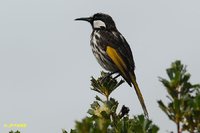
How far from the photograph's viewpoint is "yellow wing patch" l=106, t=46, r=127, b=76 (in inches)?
451

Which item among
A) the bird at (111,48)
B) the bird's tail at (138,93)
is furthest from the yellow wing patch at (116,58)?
the bird's tail at (138,93)

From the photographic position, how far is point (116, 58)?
1181 centimetres

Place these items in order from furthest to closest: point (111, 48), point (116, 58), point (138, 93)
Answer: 1. point (111, 48)
2. point (116, 58)
3. point (138, 93)

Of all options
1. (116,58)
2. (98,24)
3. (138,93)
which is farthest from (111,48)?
(138,93)

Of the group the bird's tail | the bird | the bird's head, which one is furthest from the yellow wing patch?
the bird's head

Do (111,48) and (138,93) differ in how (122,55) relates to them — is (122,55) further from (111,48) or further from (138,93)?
(138,93)

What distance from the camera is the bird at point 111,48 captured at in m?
11.3

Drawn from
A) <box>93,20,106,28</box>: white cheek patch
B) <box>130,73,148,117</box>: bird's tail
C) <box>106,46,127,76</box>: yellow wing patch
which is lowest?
<box>130,73,148,117</box>: bird's tail

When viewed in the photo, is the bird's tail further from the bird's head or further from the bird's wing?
the bird's head

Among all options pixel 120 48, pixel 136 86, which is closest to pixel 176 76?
pixel 136 86

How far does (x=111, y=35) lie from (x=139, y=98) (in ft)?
12.2

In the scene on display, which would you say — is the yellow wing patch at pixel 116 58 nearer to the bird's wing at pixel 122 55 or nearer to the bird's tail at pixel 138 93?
the bird's wing at pixel 122 55

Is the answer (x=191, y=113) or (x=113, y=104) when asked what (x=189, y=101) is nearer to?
(x=191, y=113)

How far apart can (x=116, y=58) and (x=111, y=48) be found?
42cm
